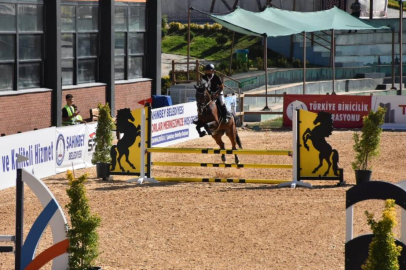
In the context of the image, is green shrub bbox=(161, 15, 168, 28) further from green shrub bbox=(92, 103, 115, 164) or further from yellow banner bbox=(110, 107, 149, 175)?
yellow banner bbox=(110, 107, 149, 175)

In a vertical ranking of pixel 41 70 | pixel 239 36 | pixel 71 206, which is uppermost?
pixel 239 36

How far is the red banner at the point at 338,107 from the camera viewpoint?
32250 millimetres

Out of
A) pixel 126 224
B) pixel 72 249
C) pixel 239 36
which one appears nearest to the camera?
pixel 72 249

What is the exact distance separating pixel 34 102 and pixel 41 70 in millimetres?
1361

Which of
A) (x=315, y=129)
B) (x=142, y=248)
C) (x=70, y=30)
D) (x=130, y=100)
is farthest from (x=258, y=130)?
(x=142, y=248)

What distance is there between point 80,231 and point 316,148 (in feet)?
33.3

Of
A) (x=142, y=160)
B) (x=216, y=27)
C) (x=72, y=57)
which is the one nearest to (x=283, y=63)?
(x=216, y=27)

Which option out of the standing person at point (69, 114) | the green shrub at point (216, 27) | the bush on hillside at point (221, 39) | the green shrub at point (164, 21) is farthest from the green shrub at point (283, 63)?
the standing person at point (69, 114)

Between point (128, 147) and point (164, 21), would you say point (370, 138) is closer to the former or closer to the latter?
point (128, 147)

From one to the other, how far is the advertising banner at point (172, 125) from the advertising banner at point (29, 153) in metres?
5.48

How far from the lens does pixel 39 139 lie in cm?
1988

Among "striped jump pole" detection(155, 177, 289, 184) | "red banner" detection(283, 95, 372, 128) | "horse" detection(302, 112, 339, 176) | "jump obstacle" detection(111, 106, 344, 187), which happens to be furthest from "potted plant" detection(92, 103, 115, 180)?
"red banner" detection(283, 95, 372, 128)

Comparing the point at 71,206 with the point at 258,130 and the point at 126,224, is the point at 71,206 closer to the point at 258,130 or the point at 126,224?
the point at 126,224

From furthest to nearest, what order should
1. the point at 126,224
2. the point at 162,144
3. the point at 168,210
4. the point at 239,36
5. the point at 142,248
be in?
the point at 239,36, the point at 162,144, the point at 168,210, the point at 126,224, the point at 142,248
